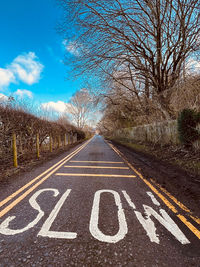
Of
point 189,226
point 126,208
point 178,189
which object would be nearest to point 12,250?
point 126,208

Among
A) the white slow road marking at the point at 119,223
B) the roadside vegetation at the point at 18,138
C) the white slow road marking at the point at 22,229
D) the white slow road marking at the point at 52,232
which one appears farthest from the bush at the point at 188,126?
the roadside vegetation at the point at 18,138

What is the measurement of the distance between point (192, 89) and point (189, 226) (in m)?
6.29

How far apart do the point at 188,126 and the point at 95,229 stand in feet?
20.5

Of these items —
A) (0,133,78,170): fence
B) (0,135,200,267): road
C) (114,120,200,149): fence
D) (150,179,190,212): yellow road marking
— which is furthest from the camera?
(114,120,200,149): fence

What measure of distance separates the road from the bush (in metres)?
4.34

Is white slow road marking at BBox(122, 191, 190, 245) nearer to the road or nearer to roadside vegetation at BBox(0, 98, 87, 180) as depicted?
the road

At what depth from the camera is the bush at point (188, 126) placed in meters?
5.89

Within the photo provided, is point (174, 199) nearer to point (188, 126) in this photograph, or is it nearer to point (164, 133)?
point (188, 126)

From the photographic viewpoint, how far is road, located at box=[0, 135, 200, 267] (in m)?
1.41

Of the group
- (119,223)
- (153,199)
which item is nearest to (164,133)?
(153,199)

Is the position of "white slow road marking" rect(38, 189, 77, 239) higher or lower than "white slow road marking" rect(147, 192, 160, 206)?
higher

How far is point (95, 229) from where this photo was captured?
1.82 meters

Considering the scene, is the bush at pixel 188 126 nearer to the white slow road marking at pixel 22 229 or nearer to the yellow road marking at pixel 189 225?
the yellow road marking at pixel 189 225

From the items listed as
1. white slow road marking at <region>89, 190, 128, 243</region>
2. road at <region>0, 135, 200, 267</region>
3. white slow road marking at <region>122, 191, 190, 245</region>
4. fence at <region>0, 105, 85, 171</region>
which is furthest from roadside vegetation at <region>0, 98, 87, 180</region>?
white slow road marking at <region>122, 191, 190, 245</region>
